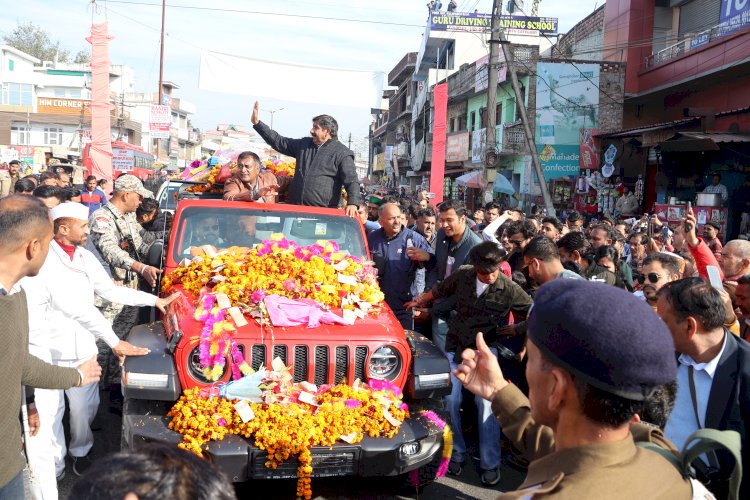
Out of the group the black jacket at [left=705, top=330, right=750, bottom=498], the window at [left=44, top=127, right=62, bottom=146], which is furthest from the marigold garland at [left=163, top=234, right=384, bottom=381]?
the window at [left=44, top=127, right=62, bottom=146]

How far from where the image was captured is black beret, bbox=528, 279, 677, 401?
148 centimetres

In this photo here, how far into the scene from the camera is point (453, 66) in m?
41.4

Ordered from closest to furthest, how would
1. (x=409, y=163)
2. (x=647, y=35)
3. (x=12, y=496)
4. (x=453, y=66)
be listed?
1. (x=12, y=496)
2. (x=647, y=35)
3. (x=453, y=66)
4. (x=409, y=163)

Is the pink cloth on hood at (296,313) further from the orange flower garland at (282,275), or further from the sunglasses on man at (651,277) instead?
the sunglasses on man at (651,277)

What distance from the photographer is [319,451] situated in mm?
4016

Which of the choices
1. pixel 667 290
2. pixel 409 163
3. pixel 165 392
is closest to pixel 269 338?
pixel 165 392

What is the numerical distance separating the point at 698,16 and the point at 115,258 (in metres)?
18.3

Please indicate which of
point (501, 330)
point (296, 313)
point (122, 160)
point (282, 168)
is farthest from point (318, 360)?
point (122, 160)

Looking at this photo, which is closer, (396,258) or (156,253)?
(156,253)

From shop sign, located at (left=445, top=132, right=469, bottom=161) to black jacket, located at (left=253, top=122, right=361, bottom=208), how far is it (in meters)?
26.3

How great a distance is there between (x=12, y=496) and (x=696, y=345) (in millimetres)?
3036

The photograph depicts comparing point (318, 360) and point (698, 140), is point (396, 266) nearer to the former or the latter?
point (318, 360)

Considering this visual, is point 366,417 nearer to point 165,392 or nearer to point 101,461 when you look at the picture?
point 165,392

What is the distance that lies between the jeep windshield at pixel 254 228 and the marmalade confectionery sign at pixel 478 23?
2544cm
